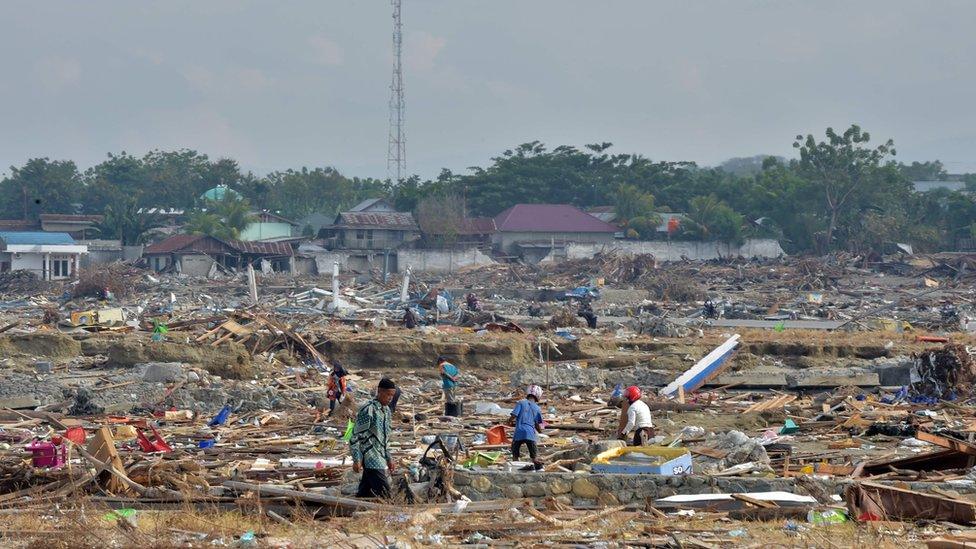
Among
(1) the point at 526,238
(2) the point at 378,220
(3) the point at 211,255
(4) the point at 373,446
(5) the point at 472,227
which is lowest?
(4) the point at 373,446

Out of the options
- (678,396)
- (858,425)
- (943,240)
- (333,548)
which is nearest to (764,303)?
(678,396)

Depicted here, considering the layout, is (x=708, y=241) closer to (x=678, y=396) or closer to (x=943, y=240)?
(x=943, y=240)


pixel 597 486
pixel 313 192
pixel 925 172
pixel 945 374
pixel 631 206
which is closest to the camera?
pixel 597 486

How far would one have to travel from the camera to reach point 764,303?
38.6 m

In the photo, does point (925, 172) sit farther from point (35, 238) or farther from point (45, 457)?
point (45, 457)

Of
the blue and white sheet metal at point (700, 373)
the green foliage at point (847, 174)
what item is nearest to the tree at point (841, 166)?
the green foliage at point (847, 174)

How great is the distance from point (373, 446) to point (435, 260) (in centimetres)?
→ 4823

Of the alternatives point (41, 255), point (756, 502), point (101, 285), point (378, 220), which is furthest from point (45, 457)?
point (378, 220)

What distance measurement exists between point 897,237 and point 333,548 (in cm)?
5536

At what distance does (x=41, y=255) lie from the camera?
55719 millimetres

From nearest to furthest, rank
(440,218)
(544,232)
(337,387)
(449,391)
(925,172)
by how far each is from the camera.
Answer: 1. (337,387)
2. (449,391)
3. (544,232)
4. (440,218)
5. (925,172)

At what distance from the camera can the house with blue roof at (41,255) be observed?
55.2 m

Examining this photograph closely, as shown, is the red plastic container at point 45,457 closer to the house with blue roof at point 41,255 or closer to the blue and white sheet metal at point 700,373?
the blue and white sheet metal at point 700,373

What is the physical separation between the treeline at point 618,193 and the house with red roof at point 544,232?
1.83 meters
